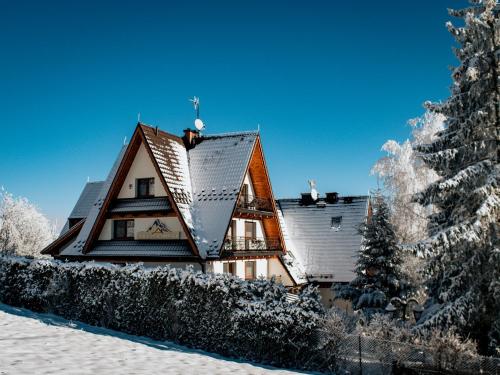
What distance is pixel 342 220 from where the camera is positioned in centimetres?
3353

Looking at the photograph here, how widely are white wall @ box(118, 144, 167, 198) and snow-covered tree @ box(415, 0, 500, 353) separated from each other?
15015mm

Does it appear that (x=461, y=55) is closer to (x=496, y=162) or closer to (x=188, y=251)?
(x=496, y=162)

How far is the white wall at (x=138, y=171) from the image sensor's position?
25.0 m

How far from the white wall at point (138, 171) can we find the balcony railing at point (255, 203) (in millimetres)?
5152

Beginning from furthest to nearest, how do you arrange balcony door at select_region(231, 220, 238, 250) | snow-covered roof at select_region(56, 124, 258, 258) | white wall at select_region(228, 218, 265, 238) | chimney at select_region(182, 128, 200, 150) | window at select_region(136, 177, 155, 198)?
chimney at select_region(182, 128, 200, 150)
white wall at select_region(228, 218, 265, 238)
window at select_region(136, 177, 155, 198)
balcony door at select_region(231, 220, 238, 250)
snow-covered roof at select_region(56, 124, 258, 258)

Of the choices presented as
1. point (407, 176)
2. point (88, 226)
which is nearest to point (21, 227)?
point (88, 226)

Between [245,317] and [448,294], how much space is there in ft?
21.7

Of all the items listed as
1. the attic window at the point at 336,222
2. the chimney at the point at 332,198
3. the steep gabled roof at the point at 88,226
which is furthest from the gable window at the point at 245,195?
the chimney at the point at 332,198

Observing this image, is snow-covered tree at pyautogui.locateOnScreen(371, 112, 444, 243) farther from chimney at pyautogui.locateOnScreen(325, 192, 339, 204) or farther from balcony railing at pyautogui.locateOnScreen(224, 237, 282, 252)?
balcony railing at pyautogui.locateOnScreen(224, 237, 282, 252)

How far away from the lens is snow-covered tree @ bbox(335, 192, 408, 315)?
2341cm

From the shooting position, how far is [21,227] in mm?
57062

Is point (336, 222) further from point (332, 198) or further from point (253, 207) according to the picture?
point (253, 207)

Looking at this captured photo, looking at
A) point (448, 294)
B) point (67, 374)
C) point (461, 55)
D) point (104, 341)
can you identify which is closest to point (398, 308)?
point (448, 294)

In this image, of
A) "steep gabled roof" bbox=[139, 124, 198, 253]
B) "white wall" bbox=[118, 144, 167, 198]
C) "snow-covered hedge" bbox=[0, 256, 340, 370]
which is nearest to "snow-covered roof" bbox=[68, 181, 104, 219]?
"white wall" bbox=[118, 144, 167, 198]
